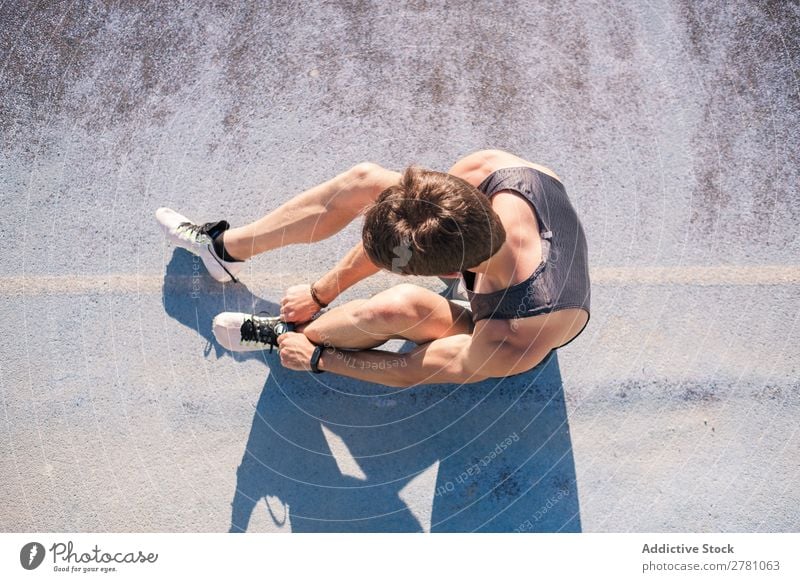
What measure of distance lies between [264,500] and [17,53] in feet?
10.2

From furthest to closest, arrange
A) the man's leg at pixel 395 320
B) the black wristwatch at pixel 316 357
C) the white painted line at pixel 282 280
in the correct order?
the white painted line at pixel 282 280 < the black wristwatch at pixel 316 357 < the man's leg at pixel 395 320

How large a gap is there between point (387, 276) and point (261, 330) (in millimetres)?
765

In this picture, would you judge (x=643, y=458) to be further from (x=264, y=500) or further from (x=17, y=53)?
(x=17, y=53)

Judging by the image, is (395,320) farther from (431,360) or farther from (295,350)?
(295,350)

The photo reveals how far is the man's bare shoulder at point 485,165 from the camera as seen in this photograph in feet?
9.00

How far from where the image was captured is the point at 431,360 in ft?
9.55

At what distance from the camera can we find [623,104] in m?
3.66

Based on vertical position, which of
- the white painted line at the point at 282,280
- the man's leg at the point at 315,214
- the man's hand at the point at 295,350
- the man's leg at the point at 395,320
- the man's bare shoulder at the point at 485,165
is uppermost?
the man's bare shoulder at the point at 485,165

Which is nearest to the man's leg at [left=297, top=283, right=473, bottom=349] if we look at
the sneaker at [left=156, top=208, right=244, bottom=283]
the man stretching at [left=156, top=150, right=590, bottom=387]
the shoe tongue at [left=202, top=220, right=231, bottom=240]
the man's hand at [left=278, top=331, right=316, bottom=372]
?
the man stretching at [left=156, top=150, right=590, bottom=387]

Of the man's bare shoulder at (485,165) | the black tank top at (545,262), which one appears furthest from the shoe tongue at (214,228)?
the black tank top at (545,262)

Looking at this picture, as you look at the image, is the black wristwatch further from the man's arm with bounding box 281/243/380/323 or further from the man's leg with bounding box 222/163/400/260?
the man's leg with bounding box 222/163/400/260

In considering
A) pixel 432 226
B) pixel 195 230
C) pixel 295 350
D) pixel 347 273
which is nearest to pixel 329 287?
pixel 347 273

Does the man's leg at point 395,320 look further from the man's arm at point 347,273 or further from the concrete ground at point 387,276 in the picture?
the concrete ground at point 387,276
